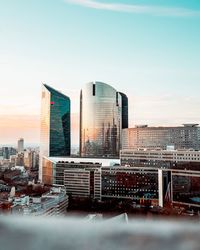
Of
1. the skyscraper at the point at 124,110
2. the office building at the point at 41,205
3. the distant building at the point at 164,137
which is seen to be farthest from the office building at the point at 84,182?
the skyscraper at the point at 124,110

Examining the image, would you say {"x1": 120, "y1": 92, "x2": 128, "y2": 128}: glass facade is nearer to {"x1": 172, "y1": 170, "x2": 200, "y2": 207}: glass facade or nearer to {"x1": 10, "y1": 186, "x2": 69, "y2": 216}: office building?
{"x1": 172, "y1": 170, "x2": 200, "y2": 207}: glass facade

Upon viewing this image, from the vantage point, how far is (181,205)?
5.89 metres

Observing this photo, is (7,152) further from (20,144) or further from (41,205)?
(41,205)

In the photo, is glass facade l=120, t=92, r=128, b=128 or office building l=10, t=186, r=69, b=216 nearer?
office building l=10, t=186, r=69, b=216

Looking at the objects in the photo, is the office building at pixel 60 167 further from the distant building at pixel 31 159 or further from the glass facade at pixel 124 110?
the glass facade at pixel 124 110

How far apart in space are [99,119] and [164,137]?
3951mm

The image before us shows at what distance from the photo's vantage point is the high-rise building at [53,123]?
12.8 meters

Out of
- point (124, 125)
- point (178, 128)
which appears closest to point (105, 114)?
point (124, 125)

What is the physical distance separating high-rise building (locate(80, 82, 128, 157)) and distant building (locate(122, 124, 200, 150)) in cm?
146

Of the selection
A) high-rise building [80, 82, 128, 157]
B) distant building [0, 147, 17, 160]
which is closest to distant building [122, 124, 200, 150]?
high-rise building [80, 82, 128, 157]

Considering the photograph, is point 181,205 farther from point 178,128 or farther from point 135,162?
point 178,128

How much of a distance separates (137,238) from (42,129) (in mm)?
12490

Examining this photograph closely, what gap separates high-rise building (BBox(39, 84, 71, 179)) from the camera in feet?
42.1

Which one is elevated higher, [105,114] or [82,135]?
[105,114]
